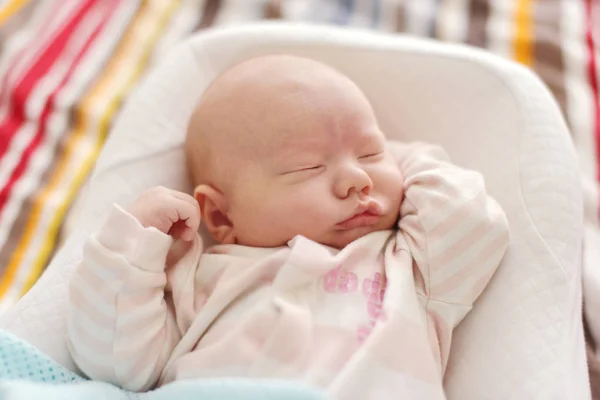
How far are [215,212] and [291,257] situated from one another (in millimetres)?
177

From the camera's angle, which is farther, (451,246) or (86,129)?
(86,129)

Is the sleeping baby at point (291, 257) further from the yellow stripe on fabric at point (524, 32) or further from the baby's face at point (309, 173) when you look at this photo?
the yellow stripe on fabric at point (524, 32)

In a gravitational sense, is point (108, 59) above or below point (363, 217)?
above

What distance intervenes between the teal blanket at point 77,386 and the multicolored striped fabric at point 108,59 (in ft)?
0.94

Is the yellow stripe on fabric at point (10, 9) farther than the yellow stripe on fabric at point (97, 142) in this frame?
Yes

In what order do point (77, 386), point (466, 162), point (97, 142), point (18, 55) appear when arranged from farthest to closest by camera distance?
point (18, 55)
point (97, 142)
point (466, 162)
point (77, 386)

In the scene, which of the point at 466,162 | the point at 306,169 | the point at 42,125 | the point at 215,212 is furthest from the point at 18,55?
the point at 466,162

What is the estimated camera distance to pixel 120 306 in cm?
81

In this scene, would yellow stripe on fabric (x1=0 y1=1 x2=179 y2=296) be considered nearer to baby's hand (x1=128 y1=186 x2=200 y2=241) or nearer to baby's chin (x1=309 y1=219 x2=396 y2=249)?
baby's hand (x1=128 y1=186 x2=200 y2=241)

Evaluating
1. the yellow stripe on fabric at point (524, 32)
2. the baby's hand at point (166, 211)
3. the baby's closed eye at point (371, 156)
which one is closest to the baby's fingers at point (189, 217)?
the baby's hand at point (166, 211)

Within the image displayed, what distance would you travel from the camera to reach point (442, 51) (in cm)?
117

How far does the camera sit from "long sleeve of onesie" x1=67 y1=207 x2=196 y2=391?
82 cm

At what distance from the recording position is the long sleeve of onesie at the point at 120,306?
82cm

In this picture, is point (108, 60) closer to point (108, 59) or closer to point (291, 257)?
point (108, 59)
